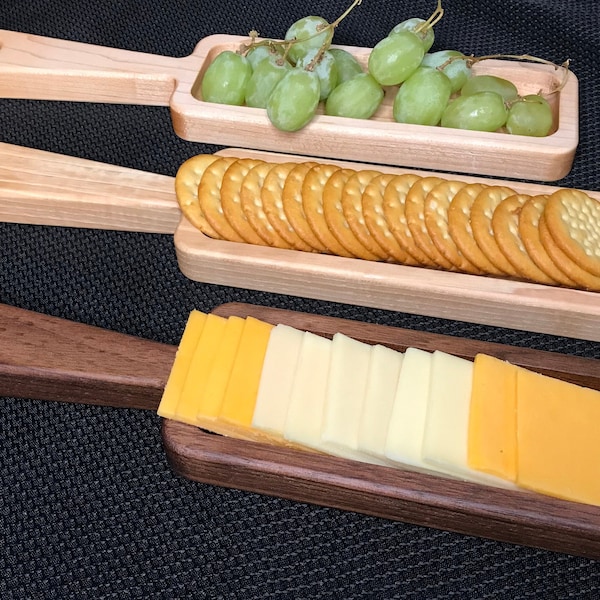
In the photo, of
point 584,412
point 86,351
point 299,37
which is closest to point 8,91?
point 299,37

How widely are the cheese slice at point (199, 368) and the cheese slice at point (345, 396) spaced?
13 cm

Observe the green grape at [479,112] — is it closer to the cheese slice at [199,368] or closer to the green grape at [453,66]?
the green grape at [453,66]

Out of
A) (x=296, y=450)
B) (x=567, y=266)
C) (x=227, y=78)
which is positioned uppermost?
(x=227, y=78)

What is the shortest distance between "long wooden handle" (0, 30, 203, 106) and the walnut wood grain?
0.68 m

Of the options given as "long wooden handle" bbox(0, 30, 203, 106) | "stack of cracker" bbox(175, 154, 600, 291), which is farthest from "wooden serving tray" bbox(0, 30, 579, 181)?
"stack of cracker" bbox(175, 154, 600, 291)

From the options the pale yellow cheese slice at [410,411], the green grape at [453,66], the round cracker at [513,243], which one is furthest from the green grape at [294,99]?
the pale yellow cheese slice at [410,411]

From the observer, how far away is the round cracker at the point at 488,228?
0.81 meters

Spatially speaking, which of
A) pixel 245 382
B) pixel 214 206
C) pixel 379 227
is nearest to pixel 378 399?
pixel 245 382

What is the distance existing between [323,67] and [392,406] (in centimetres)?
57

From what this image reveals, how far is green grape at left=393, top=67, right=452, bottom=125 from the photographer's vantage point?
98 centimetres

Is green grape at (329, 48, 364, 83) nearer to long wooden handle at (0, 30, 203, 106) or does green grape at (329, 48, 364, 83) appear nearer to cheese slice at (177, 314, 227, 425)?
long wooden handle at (0, 30, 203, 106)

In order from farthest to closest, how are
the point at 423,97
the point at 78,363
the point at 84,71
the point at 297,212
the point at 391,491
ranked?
the point at 84,71 → the point at 423,97 → the point at 297,212 → the point at 78,363 → the point at 391,491

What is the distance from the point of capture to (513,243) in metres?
0.81

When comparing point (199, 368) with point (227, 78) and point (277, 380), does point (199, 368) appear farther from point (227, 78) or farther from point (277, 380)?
point (227, 78)
